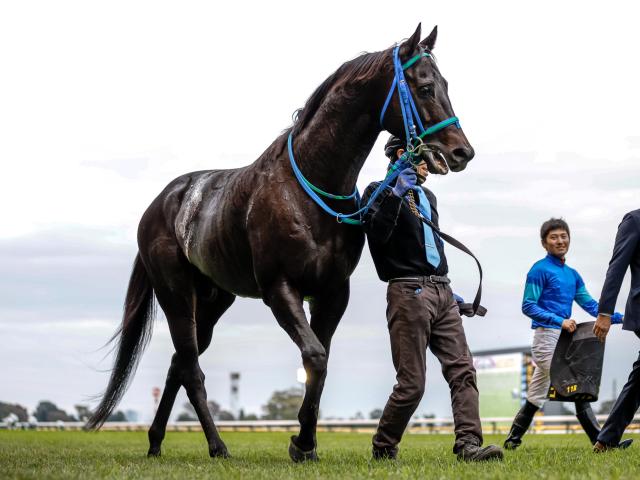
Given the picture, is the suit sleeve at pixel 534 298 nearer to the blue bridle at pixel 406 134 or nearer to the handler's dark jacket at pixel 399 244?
the handler's dark jacket at pixel 399 244

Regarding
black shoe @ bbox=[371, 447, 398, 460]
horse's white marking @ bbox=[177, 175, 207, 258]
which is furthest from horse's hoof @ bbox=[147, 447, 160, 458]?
black shoe @ bbox=[371, 447, 398, 460]

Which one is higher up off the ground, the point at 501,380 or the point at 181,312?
the point at 181,312

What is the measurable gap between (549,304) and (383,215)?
2.86 m

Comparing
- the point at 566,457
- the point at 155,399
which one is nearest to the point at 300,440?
the point at 566,457

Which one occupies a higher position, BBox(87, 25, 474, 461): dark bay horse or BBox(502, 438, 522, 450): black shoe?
BBox(87, 25, 474, 461): dark bay horse

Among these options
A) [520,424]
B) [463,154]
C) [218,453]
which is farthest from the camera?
[520,424]

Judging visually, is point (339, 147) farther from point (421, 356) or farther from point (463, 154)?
point (421, 356)

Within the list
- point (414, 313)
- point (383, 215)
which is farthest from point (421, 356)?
point (383, 215)

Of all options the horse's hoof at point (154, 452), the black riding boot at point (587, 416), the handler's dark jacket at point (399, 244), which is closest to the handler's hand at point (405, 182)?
the handler's dark jacket at point (399, 244)

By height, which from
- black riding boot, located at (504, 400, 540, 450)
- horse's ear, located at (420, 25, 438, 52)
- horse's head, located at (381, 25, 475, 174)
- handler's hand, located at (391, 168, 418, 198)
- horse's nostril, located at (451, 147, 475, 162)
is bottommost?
black riding boot, located at (504, 400, 540, 450)

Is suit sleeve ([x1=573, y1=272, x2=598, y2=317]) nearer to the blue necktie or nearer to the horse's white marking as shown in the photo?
the blue necktie

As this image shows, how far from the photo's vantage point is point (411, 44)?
6445mm

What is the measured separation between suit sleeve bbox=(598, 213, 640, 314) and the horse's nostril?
5.19 feet

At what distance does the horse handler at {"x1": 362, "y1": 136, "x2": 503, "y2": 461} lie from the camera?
6.52m
